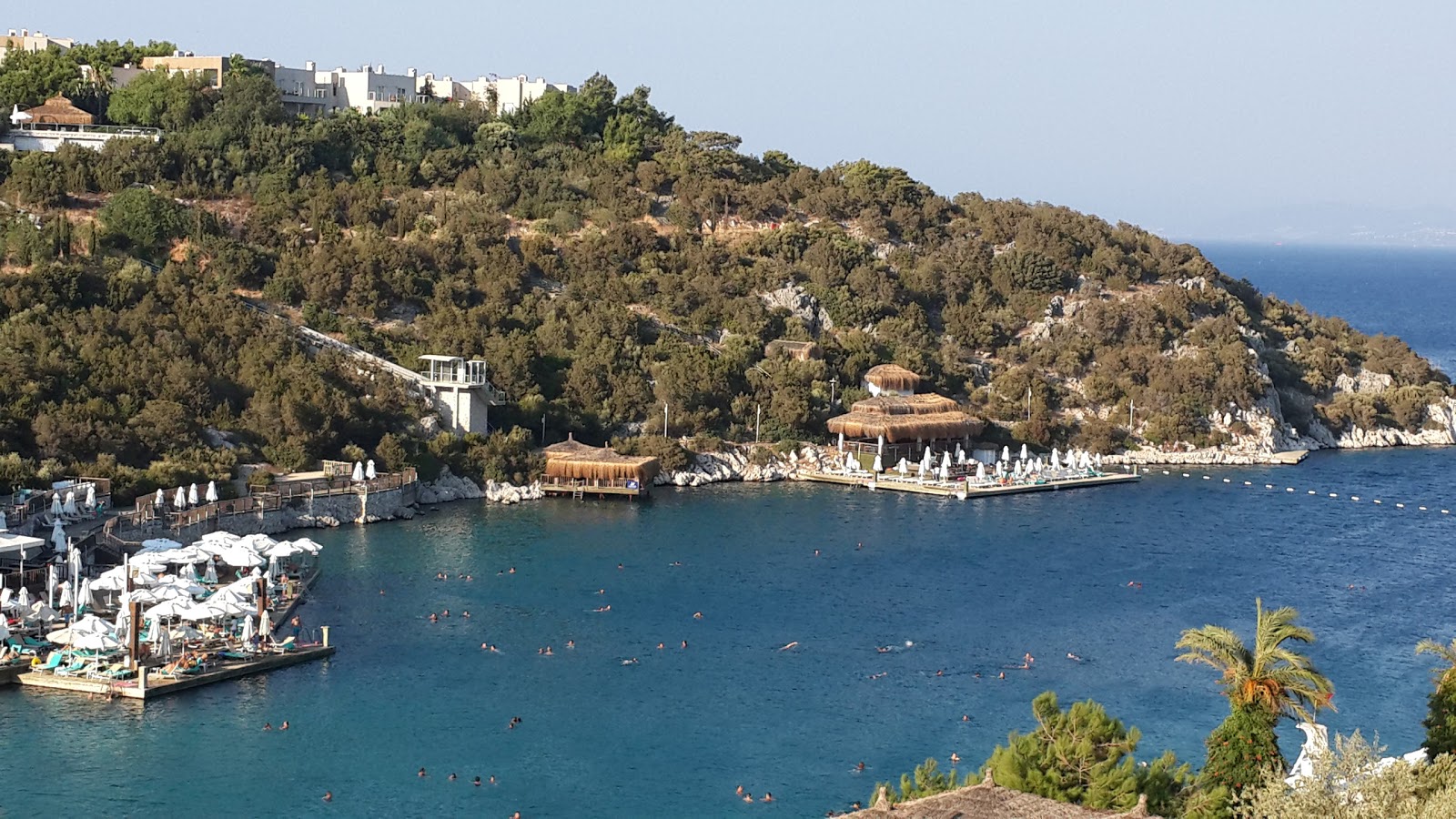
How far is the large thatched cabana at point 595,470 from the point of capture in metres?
62.3

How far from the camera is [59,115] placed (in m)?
84.9

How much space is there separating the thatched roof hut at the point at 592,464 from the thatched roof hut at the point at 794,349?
14261 mm

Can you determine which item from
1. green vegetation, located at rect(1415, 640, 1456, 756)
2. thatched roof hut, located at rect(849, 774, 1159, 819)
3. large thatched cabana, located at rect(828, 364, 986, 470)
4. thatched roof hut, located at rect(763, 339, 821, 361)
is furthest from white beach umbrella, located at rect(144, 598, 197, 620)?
thatched roof hut, located at rect(763, 339, 821, 361)

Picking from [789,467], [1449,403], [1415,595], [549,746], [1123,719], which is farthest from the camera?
[1449,403]

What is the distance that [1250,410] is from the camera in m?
79.8

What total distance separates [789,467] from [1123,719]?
104 ft

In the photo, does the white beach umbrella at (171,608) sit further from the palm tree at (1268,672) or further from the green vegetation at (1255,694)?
the palm tree at (1268,672)

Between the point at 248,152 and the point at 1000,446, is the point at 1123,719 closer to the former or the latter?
the point at 1000,446

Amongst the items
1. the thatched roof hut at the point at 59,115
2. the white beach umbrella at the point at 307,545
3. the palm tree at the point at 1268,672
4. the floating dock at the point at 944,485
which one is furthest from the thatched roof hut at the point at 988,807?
the thatched roof hut at the point at 59,115

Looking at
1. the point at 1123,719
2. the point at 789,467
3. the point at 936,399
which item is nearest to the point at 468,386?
the point at 789,467

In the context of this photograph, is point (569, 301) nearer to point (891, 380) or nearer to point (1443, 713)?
point (891, 380)

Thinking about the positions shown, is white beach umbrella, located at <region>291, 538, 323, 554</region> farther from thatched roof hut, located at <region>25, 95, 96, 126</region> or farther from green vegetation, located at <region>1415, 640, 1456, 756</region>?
thatched roof hut, located at <region>25, 95, 96, 126</region>

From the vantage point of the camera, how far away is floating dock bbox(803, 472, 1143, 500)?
66.4 m

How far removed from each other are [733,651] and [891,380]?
1308 inches
